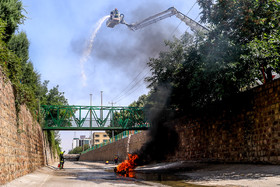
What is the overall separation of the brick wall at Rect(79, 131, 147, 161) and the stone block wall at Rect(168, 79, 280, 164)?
1517 centimetres

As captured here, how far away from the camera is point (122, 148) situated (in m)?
49.7

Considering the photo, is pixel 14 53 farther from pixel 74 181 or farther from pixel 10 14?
pixel 74 181

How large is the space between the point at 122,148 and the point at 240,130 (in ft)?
111

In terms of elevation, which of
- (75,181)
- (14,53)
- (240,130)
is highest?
(14,53)

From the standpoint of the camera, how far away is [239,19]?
15.9 m

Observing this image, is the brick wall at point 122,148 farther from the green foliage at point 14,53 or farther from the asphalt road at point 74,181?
the asphalt road at point 74,181

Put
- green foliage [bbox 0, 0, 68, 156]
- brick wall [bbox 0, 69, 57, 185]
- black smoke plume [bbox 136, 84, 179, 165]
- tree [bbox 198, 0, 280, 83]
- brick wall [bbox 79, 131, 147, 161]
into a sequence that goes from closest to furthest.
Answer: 1. brick wall [bbox 0, 69, 57, 185]
2. green foliage [bbox 0, 0, 68, 156]
3. tree [bbox 198, 0, 280, 83]
4. black smoke plume [bbox 136, 84, 179, 165]
5. brick wall [bbox 79, 131, 147, 161]

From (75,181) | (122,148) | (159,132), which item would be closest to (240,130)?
(75,181)

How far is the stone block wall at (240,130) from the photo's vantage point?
48.6 ft

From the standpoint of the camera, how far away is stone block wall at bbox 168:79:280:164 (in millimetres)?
14820

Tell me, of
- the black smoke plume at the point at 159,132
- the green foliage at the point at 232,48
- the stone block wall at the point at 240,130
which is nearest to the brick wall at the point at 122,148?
the black smoke plume at the point at 159,132

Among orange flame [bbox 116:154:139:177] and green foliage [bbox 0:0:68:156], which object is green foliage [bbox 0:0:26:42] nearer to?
green foliage [bbox 0:0:68:156]

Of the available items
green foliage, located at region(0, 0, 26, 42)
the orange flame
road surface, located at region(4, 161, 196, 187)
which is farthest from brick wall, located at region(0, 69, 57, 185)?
the orange flame

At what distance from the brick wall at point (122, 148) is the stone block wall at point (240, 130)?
15.2m
